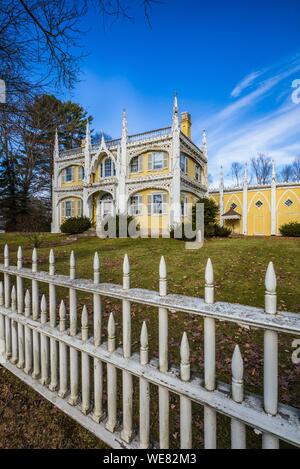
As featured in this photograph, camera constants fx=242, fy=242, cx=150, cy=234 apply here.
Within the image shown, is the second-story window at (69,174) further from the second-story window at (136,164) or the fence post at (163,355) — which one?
the fence post at (163,355)

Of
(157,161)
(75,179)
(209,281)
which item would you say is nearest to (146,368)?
(209,281)

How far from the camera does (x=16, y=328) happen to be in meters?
3.40

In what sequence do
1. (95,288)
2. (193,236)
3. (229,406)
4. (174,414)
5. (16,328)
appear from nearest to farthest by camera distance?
(229,406) < (95,288) < (174,414) < (16,328) < (193,236)

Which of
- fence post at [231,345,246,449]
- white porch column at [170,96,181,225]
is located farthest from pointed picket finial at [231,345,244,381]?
white porch column at [170,96,181,225]

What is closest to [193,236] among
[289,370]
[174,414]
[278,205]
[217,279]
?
[217,279]

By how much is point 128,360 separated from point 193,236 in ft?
44.9

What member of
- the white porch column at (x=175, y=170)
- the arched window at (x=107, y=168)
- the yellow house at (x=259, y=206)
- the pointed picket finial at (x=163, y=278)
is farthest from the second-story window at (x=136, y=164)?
the pointed picket finial at (x=163, y=278)

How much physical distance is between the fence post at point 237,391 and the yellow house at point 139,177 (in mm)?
18103

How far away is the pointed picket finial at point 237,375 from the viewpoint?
4.80 feet

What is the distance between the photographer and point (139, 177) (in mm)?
22000

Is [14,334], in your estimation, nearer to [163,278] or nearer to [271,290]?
[163,278]

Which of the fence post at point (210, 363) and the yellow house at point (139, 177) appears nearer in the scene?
the fence post at point (210, 363)

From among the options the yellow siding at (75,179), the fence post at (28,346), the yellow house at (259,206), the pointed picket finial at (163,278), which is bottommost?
the fence post at (28,346)

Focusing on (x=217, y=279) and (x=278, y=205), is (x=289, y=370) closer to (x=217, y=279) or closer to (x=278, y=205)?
(x=217, y=279)
